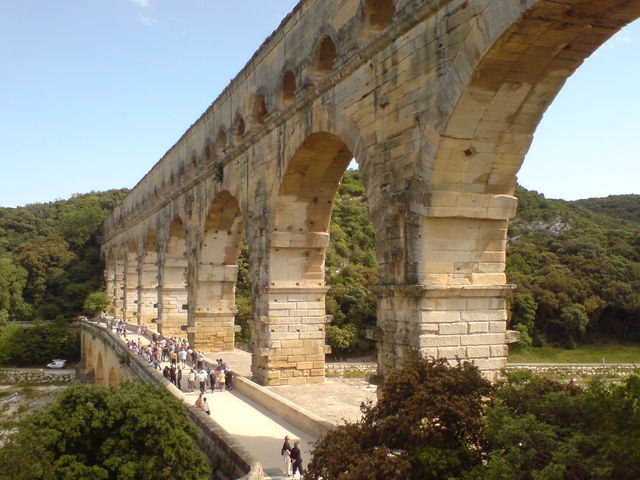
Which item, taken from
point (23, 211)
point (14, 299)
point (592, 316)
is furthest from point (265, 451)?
point (23, 211)

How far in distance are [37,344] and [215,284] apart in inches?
1059

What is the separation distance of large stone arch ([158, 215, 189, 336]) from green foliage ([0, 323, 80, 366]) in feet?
66.6

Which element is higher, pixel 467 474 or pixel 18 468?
pixel 467 474

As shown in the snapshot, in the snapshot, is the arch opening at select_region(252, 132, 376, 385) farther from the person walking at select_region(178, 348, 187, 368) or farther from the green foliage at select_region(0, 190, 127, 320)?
the green foliage at select_region(0, 190, 127, 320)

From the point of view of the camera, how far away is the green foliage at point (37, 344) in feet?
135

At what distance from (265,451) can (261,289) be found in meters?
5.02

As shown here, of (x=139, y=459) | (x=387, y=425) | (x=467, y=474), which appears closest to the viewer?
(x=467, y=474)

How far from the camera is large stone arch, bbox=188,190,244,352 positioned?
20.6 meters

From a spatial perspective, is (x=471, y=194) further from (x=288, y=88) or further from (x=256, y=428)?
(x=288, y=88)

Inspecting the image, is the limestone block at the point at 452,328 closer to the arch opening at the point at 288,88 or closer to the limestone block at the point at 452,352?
the limestone block at the point at 452,352

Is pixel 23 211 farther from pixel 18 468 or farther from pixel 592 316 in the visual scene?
pixel 18 468

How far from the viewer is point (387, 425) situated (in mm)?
6285

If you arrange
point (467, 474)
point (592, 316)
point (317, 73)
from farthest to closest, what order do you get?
1. point (592, 316)
2. point (317, 73)
3. point (467, 474)

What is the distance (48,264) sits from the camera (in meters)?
52.2
